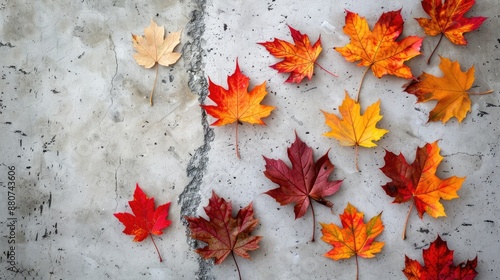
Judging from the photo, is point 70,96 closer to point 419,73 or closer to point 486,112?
point 419,73

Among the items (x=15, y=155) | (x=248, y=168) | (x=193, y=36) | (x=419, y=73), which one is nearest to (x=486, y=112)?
(x=419, y=73)

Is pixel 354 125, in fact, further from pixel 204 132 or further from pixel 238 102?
pixel 204 132

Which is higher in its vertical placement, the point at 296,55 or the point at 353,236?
the point at 296,55

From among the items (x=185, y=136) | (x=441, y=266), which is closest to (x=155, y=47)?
(x=185, y=136)

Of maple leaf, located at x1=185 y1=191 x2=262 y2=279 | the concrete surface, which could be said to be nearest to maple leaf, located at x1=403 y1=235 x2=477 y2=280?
the concrete surface

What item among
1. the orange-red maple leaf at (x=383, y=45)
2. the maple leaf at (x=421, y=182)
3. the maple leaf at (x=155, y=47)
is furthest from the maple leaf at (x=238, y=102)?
the maple leaf at (x=421, y=182)

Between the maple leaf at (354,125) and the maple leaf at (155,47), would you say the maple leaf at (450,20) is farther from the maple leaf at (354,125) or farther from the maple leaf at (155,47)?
the maple leaf at (155,47)

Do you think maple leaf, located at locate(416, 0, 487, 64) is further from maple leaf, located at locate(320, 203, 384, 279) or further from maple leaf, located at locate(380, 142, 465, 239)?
maple leaf, located at locate(320, 203, 384, 279)
